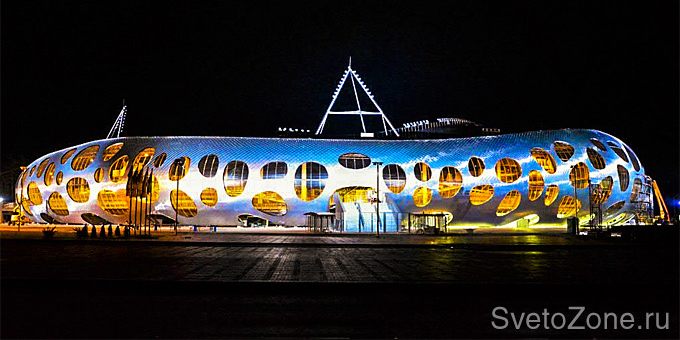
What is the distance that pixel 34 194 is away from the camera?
55.5 metres

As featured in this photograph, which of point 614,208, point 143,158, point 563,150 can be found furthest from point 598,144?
point 143,158

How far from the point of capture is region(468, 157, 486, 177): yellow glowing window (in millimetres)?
51562

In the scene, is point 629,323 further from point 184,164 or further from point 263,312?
point 184,164

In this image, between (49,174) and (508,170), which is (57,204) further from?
(508,170)

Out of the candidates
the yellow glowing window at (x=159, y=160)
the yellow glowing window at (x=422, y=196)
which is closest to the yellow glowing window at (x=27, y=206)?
the yellow glowing window at (x=159, y=160)

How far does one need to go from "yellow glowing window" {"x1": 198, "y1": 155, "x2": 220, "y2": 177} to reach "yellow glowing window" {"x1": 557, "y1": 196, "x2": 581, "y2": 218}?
31745mm

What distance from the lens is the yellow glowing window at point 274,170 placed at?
50312 millimetres

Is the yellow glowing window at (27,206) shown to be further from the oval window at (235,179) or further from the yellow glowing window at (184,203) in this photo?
the oval window at (235,179)

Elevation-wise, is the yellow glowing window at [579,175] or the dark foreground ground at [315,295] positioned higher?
the yellow glowing window at [579,175]

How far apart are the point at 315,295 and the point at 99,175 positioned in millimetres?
45820

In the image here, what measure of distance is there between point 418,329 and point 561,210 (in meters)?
48.2

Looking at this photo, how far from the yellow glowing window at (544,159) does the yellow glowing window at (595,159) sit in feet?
12.1

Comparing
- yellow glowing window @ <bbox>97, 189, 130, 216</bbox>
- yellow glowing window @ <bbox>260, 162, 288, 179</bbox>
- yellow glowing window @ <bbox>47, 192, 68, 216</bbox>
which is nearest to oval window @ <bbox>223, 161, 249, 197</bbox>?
yellow glowing window @ <bbox>260, 162, 288, 179</bbox>

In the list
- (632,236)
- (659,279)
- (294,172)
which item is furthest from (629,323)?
(294,172)
